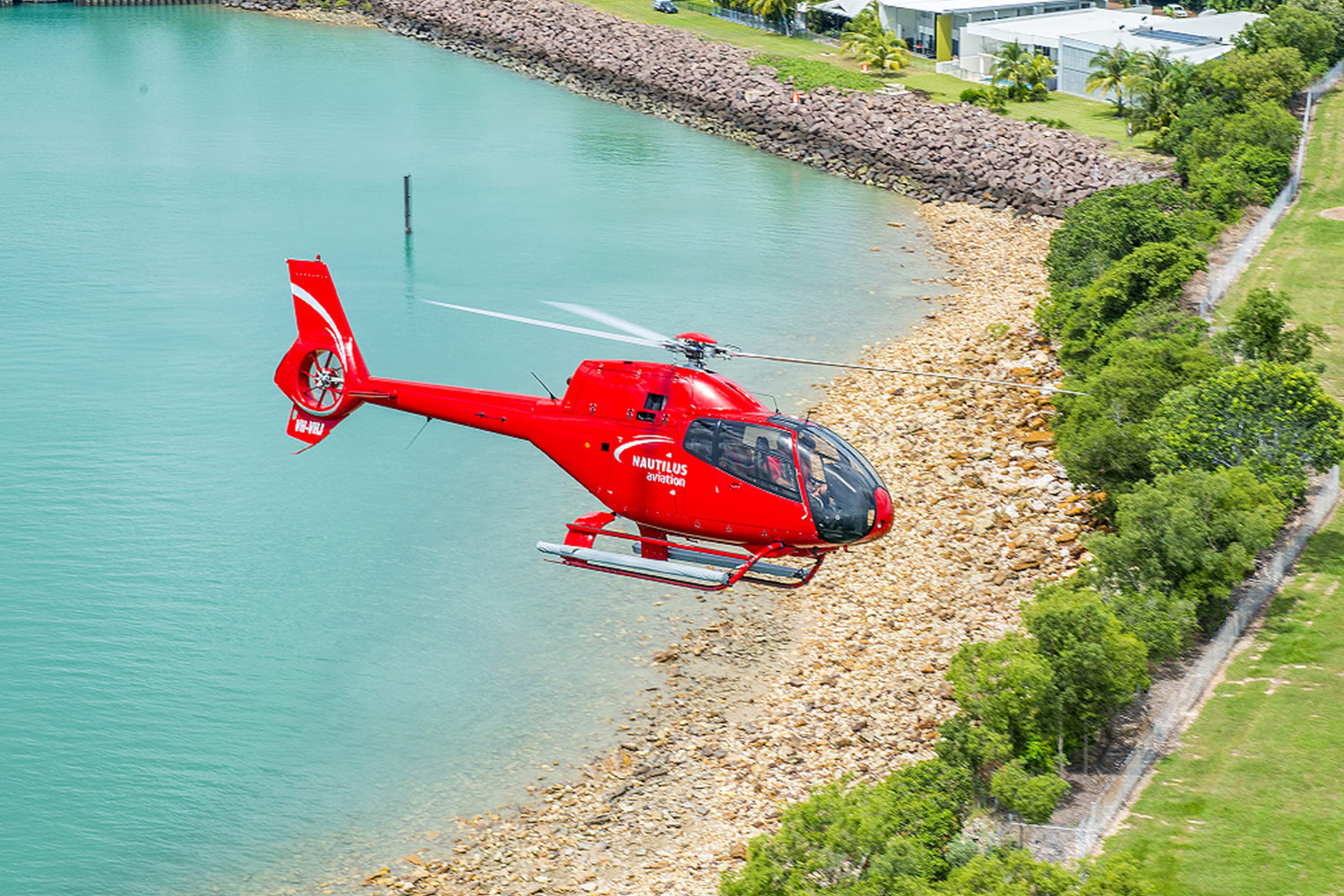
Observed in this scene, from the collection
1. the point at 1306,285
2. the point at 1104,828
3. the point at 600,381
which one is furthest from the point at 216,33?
the point at 1104,828

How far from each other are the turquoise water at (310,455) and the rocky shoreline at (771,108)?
2.83 m

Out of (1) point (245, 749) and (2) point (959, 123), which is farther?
(2) point (959, 123)

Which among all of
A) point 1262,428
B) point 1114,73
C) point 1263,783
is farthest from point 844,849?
point 1114,73

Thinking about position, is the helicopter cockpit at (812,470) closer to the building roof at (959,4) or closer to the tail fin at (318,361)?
the tail fin at (318,361)

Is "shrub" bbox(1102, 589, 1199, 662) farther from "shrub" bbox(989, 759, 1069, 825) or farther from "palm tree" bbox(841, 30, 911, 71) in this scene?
"palm tree" bbox(841, 30, 911, 71)

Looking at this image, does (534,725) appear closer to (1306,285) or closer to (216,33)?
(1306,285)

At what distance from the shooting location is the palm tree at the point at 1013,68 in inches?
3322

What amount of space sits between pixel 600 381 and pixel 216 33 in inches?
3970

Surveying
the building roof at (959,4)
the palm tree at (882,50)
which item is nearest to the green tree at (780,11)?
the palm tree at (882,50)

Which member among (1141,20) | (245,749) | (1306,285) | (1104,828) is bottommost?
(245,749)

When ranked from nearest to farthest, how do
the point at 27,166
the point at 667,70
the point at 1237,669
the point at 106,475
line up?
1. the point at 1237,669
2. the point at 106,475
3. the point at 27,166
4. the point at 667,70

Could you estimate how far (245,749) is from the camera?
33.6 metres

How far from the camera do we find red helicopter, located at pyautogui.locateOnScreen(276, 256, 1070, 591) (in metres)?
23.7

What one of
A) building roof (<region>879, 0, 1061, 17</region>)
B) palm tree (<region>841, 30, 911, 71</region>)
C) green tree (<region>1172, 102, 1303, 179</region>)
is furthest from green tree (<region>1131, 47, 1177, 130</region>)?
palm tree (<region>841, 30, 911, 71</region>)
